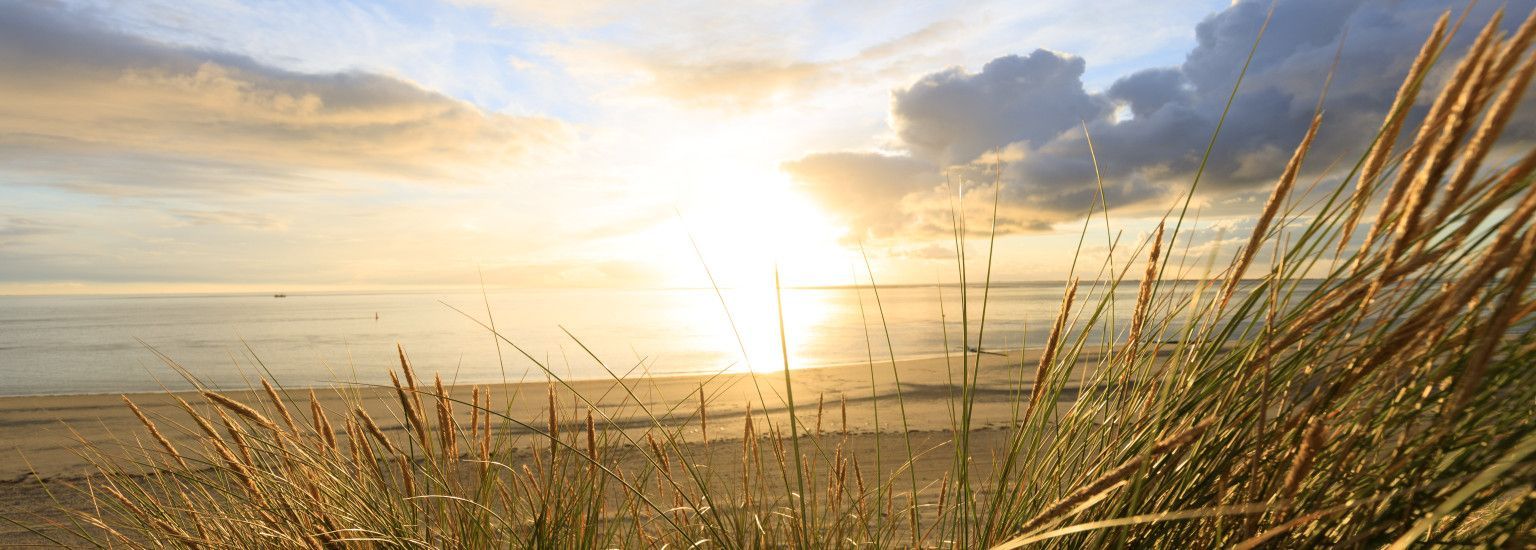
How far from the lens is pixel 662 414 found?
1033cm

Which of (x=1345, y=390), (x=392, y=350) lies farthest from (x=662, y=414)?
(x=392, y=350)

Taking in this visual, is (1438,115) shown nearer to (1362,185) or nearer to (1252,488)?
(1362,185)

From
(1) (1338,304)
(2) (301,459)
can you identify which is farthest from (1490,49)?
(2) (301,459)

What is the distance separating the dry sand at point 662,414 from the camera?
675cm

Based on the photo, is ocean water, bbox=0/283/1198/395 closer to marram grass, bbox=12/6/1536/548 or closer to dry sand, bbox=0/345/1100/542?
dry sand, bbox=0/345/1100/542

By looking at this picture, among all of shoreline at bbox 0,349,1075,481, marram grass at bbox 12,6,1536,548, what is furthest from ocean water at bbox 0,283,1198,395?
marram grass at bbox 12,6,1536,548

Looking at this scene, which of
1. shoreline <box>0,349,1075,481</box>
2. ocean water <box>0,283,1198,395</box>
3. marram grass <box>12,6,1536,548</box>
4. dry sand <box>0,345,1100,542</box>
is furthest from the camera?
ocean water <box>0,283,1198,395</box>

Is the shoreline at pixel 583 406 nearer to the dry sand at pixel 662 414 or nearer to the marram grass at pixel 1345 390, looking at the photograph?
the dry sand at pixel 662 414

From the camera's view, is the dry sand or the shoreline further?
the shoreline

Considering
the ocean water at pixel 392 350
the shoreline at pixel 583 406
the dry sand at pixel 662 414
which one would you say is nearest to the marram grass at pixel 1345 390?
the dry sand at pixel 662 414

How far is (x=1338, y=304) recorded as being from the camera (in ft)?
3.80

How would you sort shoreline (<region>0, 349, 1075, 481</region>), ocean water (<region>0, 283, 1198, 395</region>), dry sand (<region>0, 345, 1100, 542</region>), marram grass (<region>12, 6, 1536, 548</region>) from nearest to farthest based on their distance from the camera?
marram grass (<region>12, 6, 1536, 548</region>) < dry sand (<region>0, 345, 1100, 542</region>) < shoreline (<region>0, 349, 1075, 481</region>) < ocean water (<region>0, 283, 1198, 395</region>)

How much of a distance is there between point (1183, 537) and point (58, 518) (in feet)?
22.7

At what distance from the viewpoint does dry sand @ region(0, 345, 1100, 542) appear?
22.1 ft
